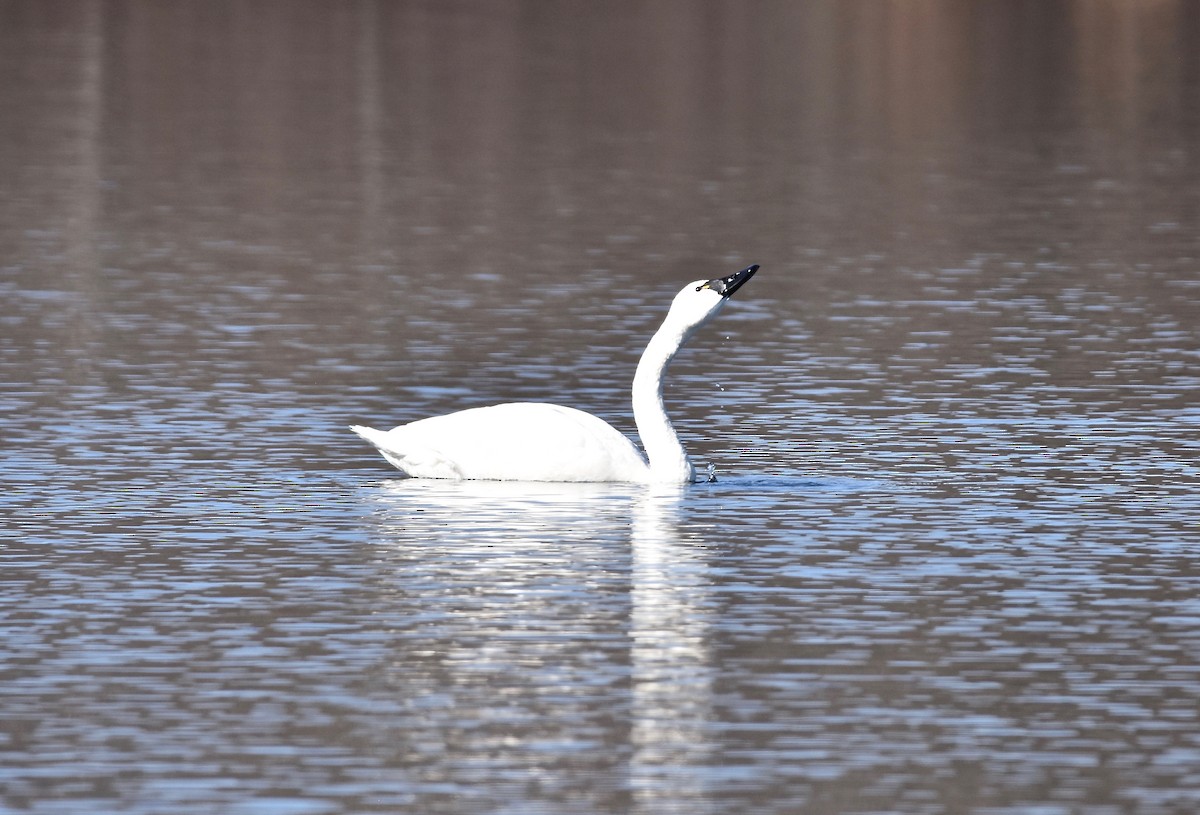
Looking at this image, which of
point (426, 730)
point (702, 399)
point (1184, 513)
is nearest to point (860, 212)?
point (702, 399)

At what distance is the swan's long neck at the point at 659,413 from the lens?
Answer: 19.8 m

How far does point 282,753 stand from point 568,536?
542cm

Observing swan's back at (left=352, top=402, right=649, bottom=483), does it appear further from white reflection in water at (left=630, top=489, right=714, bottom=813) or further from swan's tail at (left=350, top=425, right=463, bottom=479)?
white reflection in water at (left=630, top=489, right=714, bottom=813)

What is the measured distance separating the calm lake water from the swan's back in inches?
11.1

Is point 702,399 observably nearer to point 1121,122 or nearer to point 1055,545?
point 1055,545

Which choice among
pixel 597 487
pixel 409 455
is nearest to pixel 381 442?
pixel 409 455

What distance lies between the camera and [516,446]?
19.5 metres

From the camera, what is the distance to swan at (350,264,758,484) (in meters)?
19.5

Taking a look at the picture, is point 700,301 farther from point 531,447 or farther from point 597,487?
point 531,447

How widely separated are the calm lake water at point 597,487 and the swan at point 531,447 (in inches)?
10.8

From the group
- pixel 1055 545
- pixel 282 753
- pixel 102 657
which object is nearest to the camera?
pixel 282 753

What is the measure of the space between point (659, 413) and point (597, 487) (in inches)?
30.7

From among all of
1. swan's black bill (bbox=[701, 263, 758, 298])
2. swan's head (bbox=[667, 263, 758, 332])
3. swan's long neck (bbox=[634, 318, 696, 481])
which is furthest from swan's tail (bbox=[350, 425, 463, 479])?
swan's black bill (bbox=[701, 263, 758, 298])

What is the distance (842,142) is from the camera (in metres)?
51.8
